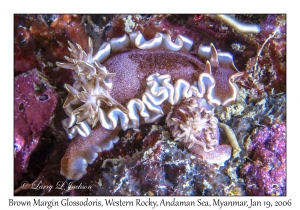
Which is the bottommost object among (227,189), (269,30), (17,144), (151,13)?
(227,189)

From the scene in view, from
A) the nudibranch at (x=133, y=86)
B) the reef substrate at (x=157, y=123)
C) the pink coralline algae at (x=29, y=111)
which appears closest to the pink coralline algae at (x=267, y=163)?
the reef substrate at (x=157, y=123)

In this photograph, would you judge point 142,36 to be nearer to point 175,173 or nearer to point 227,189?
point 175,173

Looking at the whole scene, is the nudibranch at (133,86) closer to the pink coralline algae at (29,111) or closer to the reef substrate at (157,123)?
the reef substrate at (157,123)

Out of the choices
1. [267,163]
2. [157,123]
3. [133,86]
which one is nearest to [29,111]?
[133,86]

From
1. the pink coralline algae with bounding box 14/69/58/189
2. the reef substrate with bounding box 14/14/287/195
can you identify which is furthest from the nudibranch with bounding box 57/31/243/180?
the pink coralline algae with bounding box 14/69/58/189

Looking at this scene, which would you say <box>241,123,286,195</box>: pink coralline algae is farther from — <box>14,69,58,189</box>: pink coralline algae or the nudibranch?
<box>14,69,58,189</box>: pink coralline algae

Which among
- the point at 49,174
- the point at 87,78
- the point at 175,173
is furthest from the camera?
the point at 49,174

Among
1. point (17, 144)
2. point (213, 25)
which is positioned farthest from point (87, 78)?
point (213, 25)
